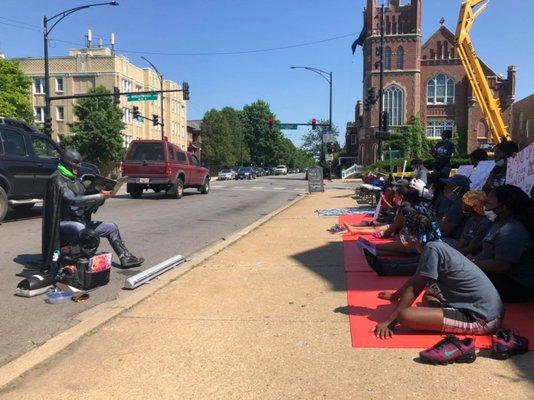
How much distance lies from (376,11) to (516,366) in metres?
59.4

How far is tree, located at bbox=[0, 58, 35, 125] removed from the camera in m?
45.7

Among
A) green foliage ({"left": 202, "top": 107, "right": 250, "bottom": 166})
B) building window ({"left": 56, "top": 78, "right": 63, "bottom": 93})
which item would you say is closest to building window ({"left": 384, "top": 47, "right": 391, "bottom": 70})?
green foliage ({"left": 202, "top": 107, "right": 250, "bottom": 166})

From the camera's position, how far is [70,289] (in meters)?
6.18

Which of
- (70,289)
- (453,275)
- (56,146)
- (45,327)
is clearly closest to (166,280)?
(70,289)

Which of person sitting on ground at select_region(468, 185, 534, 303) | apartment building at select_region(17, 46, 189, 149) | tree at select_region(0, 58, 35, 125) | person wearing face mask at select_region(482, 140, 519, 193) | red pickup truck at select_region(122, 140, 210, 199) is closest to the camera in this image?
person sitting on ground at select_region(468, 185, 534, 303)

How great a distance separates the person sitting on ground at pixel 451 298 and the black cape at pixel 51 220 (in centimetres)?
386

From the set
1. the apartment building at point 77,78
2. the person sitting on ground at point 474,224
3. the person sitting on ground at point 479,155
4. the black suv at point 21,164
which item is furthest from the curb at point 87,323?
the apartment building at point 77,78

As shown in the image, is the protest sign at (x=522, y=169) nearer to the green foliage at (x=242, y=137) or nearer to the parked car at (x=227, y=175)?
the parked car at (x=227, y=175)

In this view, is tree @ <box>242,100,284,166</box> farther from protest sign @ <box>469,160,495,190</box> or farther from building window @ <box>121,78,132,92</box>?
protest sign @ <box>469,160,495,190</box>

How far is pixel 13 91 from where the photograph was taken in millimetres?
47125

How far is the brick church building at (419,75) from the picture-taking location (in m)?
56.7

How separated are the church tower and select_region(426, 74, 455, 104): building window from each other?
1.54 metres

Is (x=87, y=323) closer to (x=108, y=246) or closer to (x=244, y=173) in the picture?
(x=108, y=246)

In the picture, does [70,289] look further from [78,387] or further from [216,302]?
[78,387]
